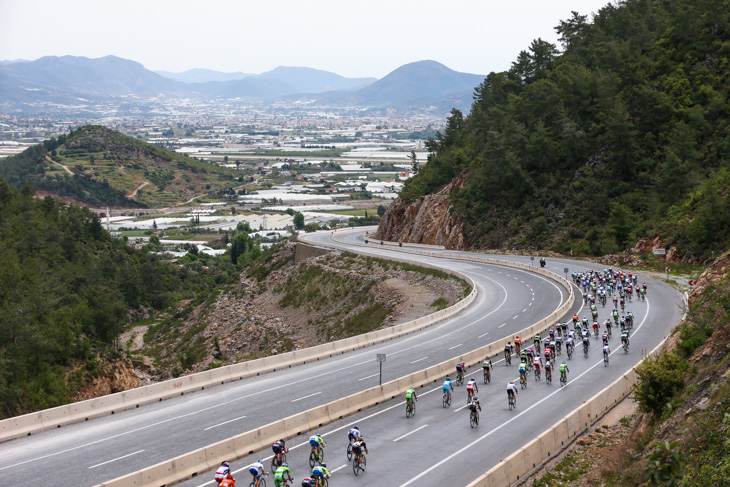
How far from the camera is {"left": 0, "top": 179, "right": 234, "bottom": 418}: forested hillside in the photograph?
54.8 metres

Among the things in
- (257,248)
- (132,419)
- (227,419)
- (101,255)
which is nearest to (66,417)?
(132,419)

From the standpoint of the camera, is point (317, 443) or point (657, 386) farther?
point (657, 386)

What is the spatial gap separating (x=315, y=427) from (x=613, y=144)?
218 feet

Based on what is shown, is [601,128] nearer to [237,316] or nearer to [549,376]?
[237,316]

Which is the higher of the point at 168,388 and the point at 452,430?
the point at 452,430

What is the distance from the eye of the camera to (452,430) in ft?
97.3

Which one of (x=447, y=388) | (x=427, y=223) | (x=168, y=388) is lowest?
(x=168, y=388)

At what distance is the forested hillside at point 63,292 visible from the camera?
5475cm

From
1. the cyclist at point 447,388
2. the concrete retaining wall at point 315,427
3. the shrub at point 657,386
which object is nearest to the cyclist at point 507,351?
the concrete retaining wall at point 315,427

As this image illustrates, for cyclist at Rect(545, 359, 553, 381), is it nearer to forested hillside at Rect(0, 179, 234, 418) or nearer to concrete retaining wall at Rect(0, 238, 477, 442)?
concrete retaining wall at Rect(0, 238, 477, 442)

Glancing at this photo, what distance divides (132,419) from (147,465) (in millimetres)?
6323

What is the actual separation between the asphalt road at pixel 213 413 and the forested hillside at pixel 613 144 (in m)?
30.1

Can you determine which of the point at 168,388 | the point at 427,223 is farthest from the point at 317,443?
→ the point at 427,223

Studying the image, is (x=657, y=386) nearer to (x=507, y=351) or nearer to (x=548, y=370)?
(x=548, y=370)
